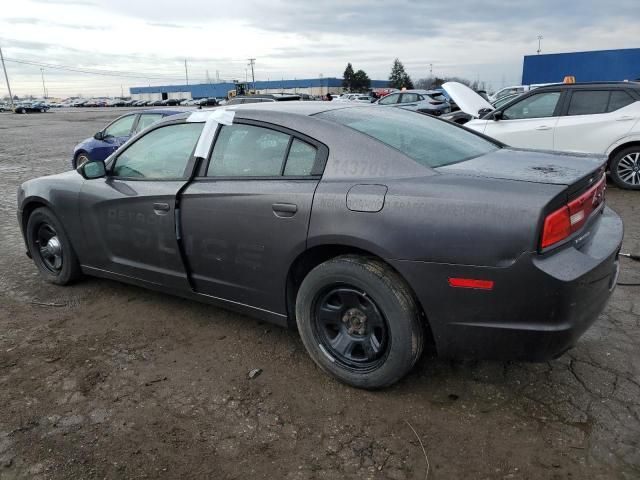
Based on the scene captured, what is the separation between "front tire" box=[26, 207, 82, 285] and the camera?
429cm

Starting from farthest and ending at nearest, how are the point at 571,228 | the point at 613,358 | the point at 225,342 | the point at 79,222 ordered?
the point at 79,222 → the point at 225,342 → the point at 613,358 → the point at 571,228

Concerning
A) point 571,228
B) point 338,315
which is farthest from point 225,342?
point 571,228

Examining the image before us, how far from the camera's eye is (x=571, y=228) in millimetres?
2398

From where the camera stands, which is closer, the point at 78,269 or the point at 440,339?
the point at 440,339

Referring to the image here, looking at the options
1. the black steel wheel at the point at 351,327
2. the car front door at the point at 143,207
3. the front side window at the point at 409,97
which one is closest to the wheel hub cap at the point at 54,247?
the car front door at the point at 143,207

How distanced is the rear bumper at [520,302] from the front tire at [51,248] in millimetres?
3058

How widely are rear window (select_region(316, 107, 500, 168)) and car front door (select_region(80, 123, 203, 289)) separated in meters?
1.11

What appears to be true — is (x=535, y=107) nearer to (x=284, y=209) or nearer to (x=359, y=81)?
(x=284, y=209)

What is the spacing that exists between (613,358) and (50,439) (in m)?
3.13

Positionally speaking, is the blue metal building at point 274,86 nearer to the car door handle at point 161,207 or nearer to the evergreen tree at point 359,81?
the evergreen tree at point 359,81

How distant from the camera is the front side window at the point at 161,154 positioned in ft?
11.5

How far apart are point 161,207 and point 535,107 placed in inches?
271

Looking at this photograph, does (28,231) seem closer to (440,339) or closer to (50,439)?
(50,439)

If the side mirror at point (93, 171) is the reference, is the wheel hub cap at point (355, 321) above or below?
below
